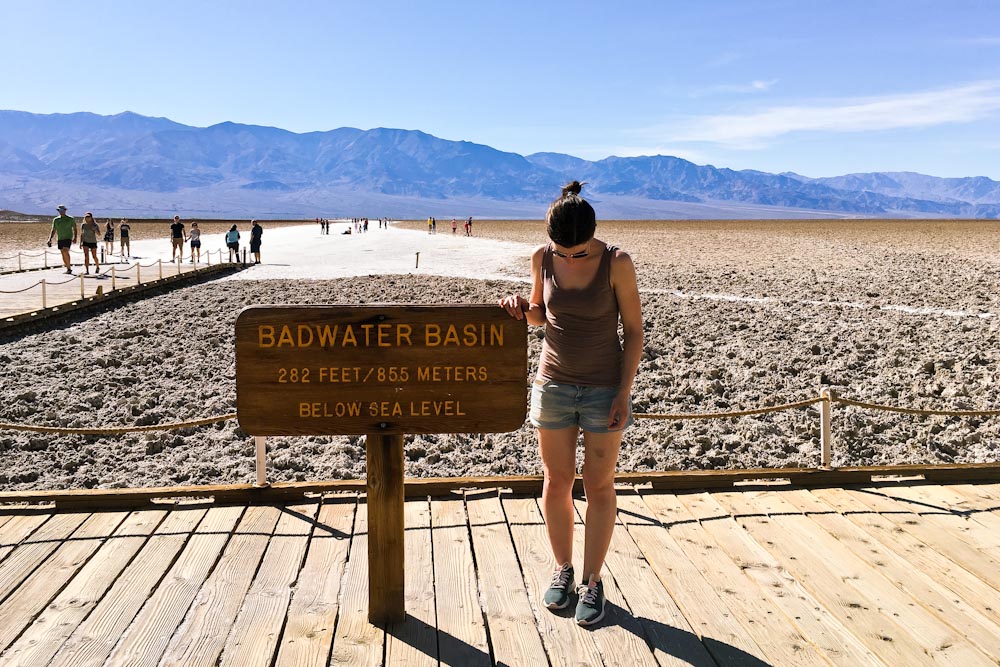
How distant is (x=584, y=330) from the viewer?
11.0 ft

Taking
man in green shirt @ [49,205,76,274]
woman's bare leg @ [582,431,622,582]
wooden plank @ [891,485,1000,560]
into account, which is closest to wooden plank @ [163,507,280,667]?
woman's bare leg @ [582,431,622,582]

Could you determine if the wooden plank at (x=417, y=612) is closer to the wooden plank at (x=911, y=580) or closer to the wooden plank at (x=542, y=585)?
the wooden plank at (x=542, y=585)

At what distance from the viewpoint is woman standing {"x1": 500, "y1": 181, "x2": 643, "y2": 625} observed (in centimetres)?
326

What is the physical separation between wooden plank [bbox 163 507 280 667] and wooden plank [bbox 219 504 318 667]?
41 millimetres

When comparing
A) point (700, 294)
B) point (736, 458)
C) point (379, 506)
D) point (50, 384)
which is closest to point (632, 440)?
point (736, 458)

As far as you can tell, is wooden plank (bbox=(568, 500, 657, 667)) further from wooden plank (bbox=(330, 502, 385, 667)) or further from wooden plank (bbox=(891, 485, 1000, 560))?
wooden plank (bbox=(891, 485, 1000, 560))

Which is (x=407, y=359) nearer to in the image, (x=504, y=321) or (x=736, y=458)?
(x=504, y=321)

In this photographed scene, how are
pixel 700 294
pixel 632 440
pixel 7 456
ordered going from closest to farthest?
pixel 7 456 → pixel 632 440 → pixel 700 294

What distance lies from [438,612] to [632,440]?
622cm

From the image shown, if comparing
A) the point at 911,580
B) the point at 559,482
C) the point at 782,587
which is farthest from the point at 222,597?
the point at 911,580

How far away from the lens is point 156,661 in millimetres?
3195

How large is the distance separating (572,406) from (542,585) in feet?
3.41

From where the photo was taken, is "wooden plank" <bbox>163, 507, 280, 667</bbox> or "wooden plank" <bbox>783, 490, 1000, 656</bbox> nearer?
"wooden plank" <bbox>163, 507, 280, 667</bbox>

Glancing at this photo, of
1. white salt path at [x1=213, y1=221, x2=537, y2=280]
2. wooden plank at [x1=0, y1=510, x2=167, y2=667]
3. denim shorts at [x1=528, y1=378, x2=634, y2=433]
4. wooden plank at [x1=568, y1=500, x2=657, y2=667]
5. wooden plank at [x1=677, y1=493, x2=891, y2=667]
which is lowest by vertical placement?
white salt path at [x1=213, y1=221, x2=537, y2=280]
